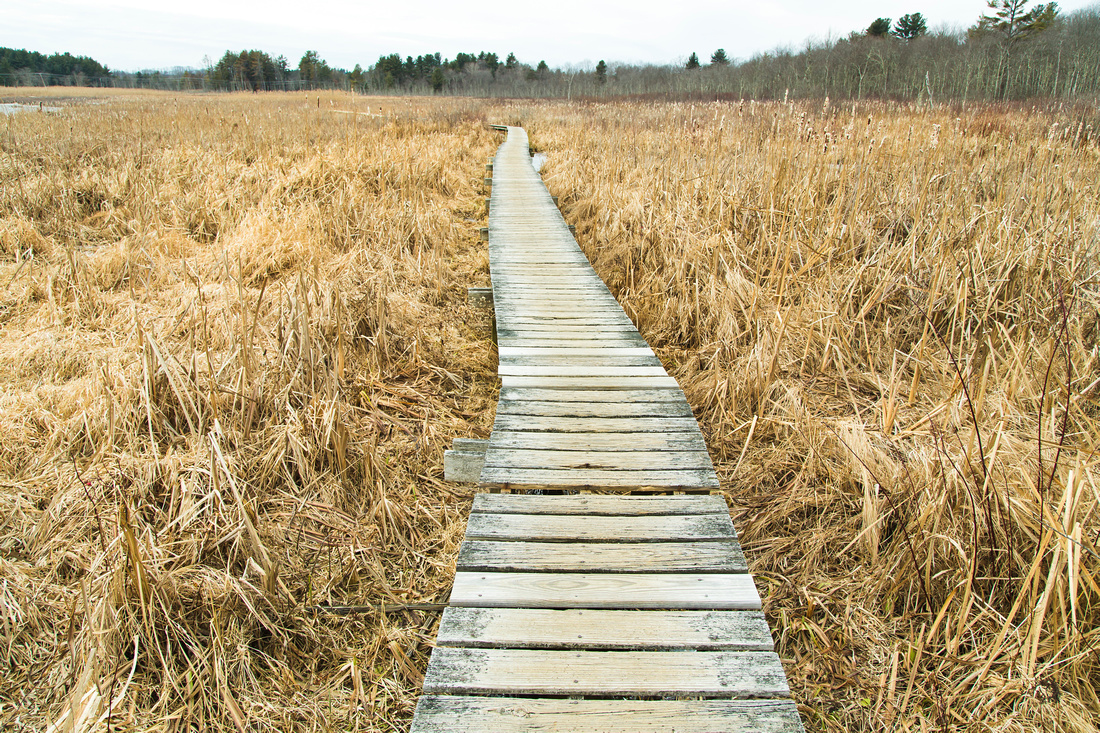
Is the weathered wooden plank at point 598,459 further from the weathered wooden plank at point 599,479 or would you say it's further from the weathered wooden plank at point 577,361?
the weathered wooden plank at point 577,361

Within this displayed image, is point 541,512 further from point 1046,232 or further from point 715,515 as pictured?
point 1046,232

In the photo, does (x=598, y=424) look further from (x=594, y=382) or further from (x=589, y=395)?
(x=594, y=382)

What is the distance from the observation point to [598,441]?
2922 millimetres

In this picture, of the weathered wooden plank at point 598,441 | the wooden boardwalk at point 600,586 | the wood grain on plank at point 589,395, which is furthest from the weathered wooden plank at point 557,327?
the weathered wooden plank at point 598,441

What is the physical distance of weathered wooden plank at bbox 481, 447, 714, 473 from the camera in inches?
107

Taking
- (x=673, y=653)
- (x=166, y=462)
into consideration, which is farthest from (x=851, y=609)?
(x=166, y=462)

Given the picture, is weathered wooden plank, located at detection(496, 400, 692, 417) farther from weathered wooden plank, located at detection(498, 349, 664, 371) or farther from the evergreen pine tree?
the evergreen pine tree

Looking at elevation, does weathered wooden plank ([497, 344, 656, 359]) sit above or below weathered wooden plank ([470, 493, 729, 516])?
above

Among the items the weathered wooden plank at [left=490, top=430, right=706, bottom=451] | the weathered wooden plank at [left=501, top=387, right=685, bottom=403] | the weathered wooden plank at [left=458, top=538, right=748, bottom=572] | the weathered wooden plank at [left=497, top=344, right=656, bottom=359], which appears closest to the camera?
the weathered wooden plank at [left=458, top=538, right=748, bottom=572]

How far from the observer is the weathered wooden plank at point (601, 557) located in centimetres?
213

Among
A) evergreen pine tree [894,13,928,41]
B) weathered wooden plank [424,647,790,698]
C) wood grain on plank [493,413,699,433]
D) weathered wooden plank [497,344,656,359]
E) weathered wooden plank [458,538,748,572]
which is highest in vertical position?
evergreen pine tree [894,13,928,41]

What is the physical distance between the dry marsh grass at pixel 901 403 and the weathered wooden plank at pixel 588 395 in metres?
0.36

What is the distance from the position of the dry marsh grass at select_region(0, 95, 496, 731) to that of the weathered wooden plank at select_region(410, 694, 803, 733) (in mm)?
466

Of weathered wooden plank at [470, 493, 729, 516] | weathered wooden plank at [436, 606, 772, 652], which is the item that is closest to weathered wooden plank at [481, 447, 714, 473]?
weathered wooden plank at [470, 493, 729, 516]
